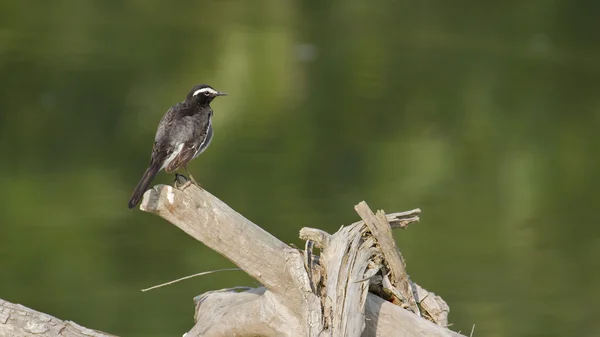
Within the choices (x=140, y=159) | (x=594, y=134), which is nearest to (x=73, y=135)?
(x=140, y=159)

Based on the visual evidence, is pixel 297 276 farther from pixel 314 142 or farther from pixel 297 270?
pixel 314 142

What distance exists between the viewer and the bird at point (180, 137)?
17.8ft

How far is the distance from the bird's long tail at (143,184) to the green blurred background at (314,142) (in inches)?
119

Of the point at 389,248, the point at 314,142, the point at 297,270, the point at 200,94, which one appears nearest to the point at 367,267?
the point at 389,248

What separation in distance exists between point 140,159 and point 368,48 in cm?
527

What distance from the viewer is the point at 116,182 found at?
10.8 meters

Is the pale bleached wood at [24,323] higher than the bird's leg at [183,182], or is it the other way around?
the bird's leg at [183,182]

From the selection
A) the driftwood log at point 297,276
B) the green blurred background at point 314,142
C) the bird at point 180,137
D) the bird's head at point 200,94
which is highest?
the green blurred background at point 314,142

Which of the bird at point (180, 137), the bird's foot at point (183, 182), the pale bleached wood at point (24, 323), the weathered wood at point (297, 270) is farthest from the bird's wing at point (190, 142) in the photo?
the pale bleached wood at point (24, 323)

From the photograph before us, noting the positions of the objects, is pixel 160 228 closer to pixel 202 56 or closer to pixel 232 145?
pixel 232 145

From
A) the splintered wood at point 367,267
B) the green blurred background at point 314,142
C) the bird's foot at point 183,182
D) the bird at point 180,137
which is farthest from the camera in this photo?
the green blurred background at point 314,142

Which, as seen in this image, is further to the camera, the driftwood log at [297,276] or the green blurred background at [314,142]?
the green blurred background at [314,142]

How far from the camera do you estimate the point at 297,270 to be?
425 centimetres

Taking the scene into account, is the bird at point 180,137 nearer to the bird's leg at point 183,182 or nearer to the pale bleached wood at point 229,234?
the bird's leg at point 183,182
